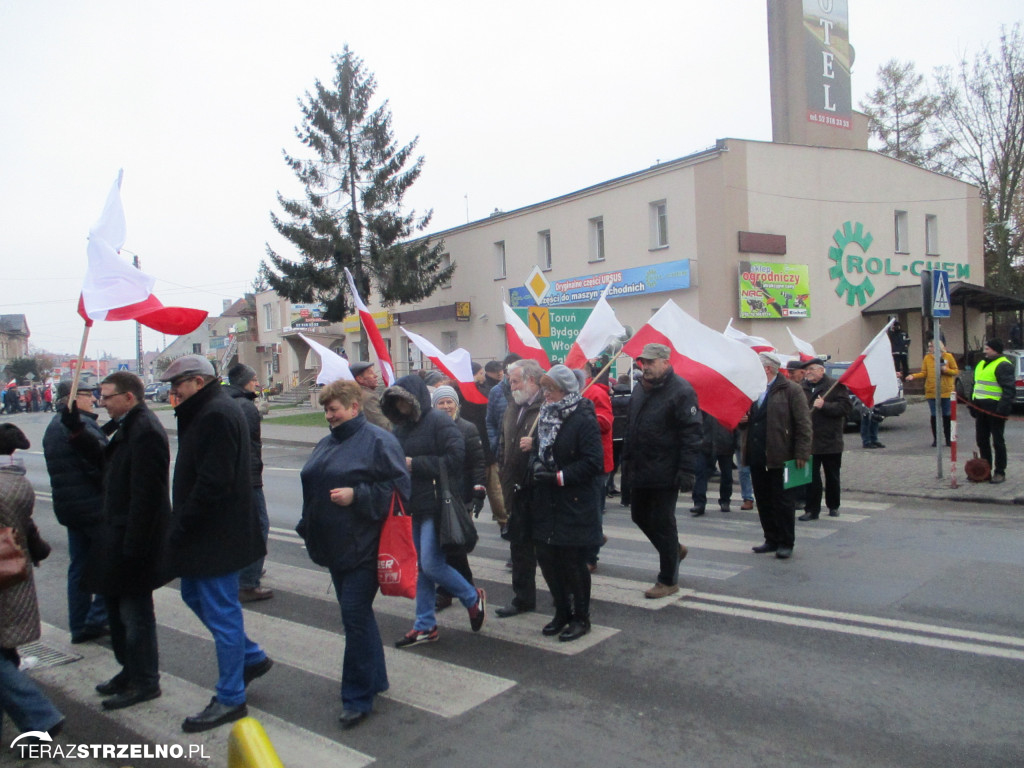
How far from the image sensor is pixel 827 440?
8625 mm

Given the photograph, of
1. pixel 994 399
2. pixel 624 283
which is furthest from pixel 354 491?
pixel 624 283

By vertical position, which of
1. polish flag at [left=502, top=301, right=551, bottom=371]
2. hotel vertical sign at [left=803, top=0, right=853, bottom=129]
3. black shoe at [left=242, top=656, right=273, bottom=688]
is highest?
hotel vertical sign at [left=803, top=0, right=853, bottom=129]

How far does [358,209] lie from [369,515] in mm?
32904

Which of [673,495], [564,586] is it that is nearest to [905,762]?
[564,586]

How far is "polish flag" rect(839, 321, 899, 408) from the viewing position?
8.78m

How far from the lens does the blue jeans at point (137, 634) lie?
168 inches

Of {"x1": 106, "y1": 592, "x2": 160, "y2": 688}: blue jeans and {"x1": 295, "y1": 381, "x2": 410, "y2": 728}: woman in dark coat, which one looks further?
{"x1": 106, "y1": 592, "x2": 160, "y2": 688}: blue jeans

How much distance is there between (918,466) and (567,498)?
9191mm

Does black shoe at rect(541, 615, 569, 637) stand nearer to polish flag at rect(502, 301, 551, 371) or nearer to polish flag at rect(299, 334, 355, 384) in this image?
polish flag at rect(299, 334, 355, 384)

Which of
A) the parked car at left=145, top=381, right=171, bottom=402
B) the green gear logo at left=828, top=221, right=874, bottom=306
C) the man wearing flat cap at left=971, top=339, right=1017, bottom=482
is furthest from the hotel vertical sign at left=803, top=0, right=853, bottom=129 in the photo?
the parked car at left=145, top=381, right=171, bottom=402

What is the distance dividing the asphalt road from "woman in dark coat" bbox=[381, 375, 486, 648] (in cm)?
30

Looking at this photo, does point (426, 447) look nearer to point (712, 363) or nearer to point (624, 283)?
point (712, 363)

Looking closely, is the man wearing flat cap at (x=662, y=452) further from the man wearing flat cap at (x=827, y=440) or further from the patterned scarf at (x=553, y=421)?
the man wearing flat cap at (x=827, y=440)

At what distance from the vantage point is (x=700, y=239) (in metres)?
23.2
